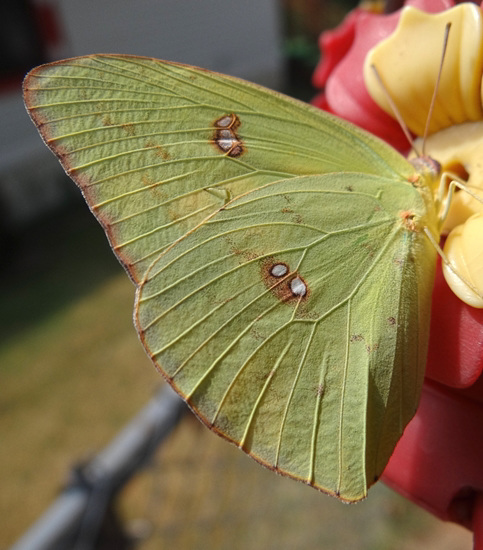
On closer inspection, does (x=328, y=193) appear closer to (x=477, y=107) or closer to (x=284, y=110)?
(x=284, y=110)

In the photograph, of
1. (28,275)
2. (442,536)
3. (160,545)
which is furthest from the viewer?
(28,275)

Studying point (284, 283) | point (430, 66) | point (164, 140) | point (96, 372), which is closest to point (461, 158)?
point (430, 66)

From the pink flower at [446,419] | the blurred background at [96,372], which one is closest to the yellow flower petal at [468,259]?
the pink flower at [446,419]

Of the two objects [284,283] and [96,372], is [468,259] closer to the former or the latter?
[284,283]

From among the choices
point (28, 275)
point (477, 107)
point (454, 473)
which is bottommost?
point (28, 275)

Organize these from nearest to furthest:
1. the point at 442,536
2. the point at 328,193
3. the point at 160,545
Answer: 1. the point at 328,193
2. the point at 442,536
3. the point at 160,545

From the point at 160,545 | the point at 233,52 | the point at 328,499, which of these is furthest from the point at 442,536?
the point at 233,52

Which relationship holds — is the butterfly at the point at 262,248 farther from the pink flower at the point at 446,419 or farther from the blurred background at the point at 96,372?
the blurred background at the point at 96,372

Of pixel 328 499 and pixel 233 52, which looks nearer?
pixel 328 499
